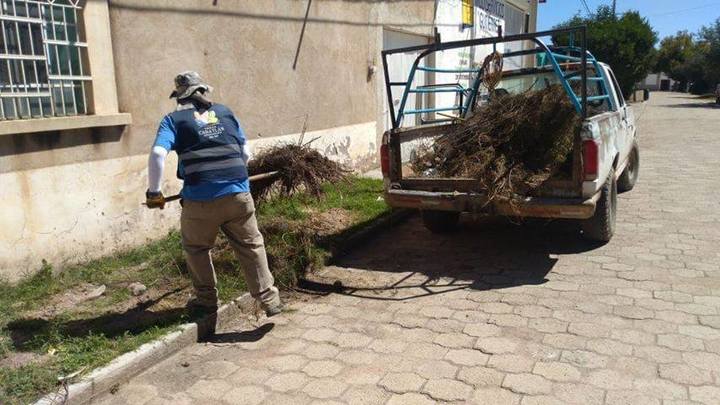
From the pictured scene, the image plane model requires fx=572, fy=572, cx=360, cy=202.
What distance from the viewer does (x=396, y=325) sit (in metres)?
4.19

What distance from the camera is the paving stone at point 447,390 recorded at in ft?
10.5

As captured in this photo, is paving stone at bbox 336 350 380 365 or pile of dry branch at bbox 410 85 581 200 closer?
paving stone at bbox 336 350 380 365

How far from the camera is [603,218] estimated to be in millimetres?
5598

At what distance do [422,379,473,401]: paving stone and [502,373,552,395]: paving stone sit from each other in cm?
23

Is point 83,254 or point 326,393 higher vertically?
point 83,254

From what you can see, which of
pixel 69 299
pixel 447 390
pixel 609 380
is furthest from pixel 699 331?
pixel 69 299

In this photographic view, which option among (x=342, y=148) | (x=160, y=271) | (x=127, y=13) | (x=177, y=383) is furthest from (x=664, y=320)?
(x=342, y=148)

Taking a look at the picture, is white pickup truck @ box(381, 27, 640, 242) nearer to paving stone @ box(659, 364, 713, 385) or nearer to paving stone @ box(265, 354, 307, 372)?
paving stone @ box(659, 364, 713, 385)

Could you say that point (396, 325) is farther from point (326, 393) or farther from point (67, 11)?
point (67, 11)

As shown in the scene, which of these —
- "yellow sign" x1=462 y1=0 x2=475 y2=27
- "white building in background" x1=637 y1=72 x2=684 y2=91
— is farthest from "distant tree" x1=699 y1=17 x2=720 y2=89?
"yellow sign" x1=462 y1=0 x2=475 y2=27

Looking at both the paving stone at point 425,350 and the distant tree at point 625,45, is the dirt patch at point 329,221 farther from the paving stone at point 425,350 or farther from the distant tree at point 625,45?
the distant tree at point 625,45

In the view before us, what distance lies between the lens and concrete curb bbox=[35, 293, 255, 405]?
325cm

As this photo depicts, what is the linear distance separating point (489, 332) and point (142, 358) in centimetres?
231

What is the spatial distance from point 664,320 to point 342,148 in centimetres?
591
